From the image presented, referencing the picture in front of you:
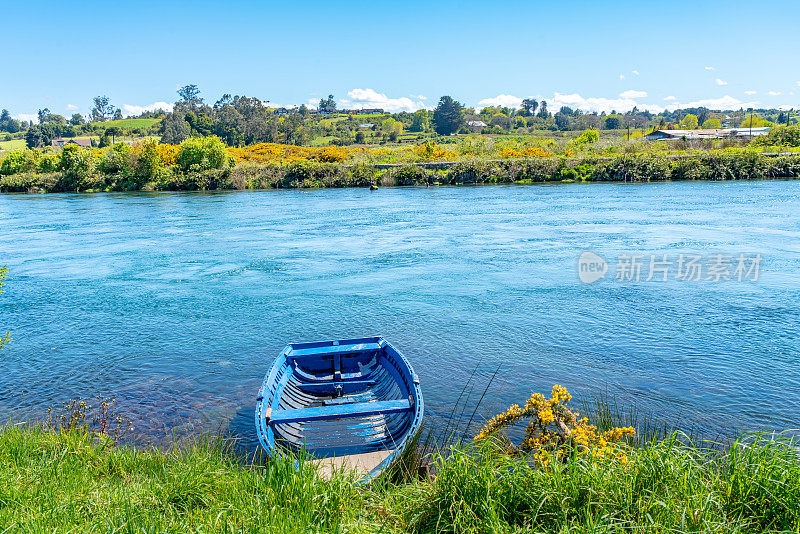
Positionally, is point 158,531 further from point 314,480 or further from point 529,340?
point 529,340

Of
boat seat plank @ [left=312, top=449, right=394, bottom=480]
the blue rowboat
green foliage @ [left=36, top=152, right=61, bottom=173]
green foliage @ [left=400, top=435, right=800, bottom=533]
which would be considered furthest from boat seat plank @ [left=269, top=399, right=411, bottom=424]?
green foliage @ [left=36, top=152, right=61, bottom=173]

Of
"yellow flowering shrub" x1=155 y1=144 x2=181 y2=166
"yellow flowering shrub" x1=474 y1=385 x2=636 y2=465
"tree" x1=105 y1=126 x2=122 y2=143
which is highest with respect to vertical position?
"tree" x1=105 y1=126 x2=122 y2=143

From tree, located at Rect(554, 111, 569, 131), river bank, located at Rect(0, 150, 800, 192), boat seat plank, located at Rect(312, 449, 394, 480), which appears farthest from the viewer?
tree, located at Rect(554, 111, 569, 131)

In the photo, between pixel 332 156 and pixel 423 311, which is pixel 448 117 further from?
pixel 423 311

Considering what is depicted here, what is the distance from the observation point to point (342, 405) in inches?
342

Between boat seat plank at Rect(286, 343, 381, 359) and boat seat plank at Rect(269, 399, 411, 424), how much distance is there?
254cm

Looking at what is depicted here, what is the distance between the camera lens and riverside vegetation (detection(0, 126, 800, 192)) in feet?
191

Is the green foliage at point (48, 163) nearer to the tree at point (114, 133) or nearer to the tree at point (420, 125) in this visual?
the tree at point (114, 133)

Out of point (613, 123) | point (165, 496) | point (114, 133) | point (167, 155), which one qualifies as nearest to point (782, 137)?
point (167, 155)

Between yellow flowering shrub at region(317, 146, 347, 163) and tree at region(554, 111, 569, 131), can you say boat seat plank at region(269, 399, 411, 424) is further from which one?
tree at region(554, 111, 569, 131)

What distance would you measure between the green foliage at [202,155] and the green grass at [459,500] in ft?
221

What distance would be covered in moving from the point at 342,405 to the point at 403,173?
189ft

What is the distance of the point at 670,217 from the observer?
33344mm

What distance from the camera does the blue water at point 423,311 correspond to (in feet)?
38.1
